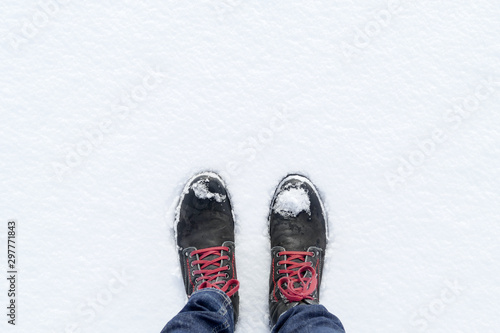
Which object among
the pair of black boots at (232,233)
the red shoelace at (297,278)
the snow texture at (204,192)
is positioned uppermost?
the snow texture at (204,192)

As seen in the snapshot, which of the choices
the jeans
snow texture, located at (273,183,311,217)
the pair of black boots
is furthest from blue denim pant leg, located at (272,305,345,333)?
snow texture, located at (273,183,311,217)

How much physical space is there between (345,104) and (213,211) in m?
0.47

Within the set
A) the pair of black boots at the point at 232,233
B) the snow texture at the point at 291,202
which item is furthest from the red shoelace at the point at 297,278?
the snow texture at the point at 291,202

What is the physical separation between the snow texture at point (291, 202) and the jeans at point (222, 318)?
0.83 ft

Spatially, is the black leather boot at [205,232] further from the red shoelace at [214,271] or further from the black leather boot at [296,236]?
the black leather boot at [296,236]

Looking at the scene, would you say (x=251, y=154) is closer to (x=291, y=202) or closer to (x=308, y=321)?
(x=291, y=202)

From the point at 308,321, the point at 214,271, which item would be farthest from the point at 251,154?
the point at 308,321

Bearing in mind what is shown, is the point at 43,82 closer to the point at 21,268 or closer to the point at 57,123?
the point at 57,123

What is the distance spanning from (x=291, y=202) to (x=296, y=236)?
98 millimetres

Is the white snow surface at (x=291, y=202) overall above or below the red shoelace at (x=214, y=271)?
above

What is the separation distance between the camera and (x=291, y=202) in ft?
3.28

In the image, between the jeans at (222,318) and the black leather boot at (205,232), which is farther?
the black leather boot at (205,232)

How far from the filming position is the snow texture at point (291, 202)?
99cm

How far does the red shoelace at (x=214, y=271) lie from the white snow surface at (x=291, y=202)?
0.60 feet
